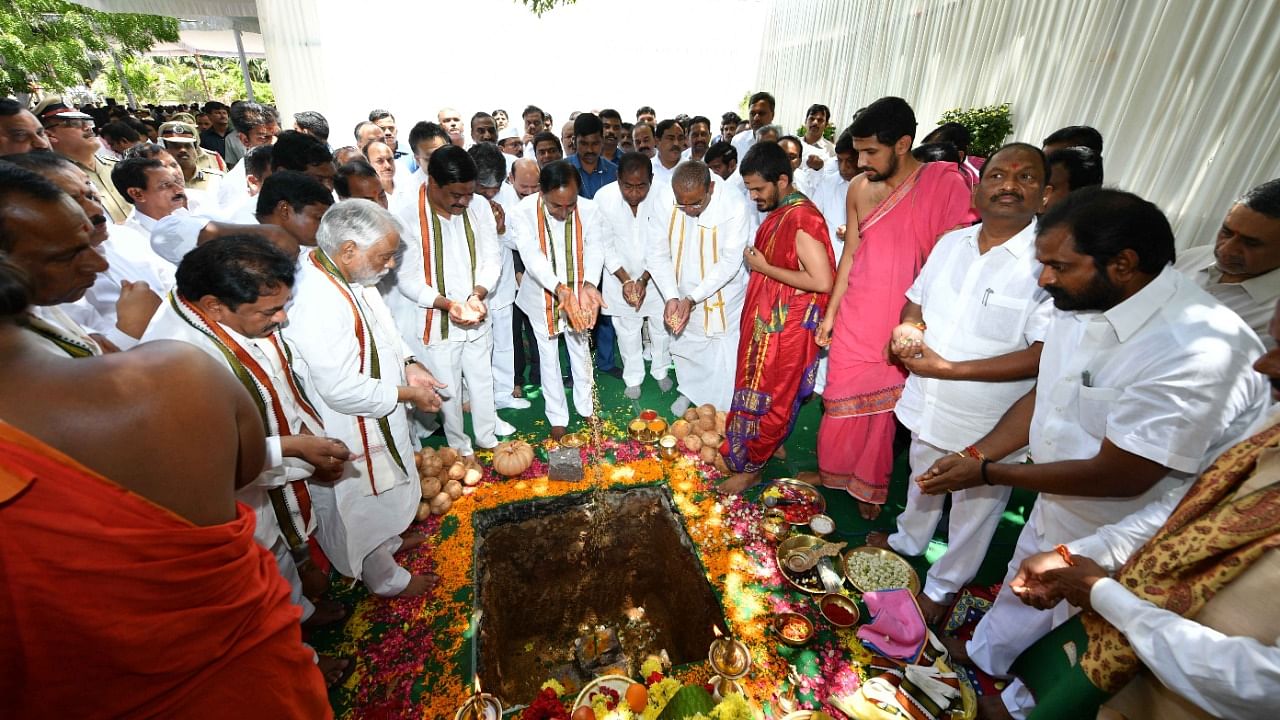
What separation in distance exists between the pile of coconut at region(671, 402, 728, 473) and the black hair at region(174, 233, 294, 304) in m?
3.22

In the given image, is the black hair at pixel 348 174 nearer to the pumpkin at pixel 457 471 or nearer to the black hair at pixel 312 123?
the pumpkin at pixel 457 471

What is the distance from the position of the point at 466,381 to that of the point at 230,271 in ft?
7.89

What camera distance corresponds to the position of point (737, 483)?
3965 mm

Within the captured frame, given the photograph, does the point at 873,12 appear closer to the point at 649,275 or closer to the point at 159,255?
the point at 649,275

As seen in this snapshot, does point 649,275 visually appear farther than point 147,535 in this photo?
Yes

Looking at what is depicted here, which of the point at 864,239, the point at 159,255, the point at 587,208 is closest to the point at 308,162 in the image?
the point at 159,255

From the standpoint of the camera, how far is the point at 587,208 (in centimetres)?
455

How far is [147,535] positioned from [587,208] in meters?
3.82

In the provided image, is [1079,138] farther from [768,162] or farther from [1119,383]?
[1119,383]

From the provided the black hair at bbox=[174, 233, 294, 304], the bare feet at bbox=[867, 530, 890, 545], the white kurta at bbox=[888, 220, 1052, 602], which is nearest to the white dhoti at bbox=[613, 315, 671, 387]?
the bare feet at bbox=[867, 530, 890, 545]

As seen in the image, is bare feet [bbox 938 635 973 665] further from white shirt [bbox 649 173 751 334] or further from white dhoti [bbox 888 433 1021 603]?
white shirt [bbox 649 173 751 334]

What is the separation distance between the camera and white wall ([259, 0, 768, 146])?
9.01 m

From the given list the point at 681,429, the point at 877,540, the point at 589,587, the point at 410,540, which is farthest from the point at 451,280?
the point at 877,540

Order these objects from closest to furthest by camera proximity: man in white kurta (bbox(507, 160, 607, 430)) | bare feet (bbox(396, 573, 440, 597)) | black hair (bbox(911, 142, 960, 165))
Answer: bare feet (bbox(396, 573, 440, 597))
man in white kurta (bbox(507, 160, 607, 430))
black hair (bbox(911, 142, 960, 165))
